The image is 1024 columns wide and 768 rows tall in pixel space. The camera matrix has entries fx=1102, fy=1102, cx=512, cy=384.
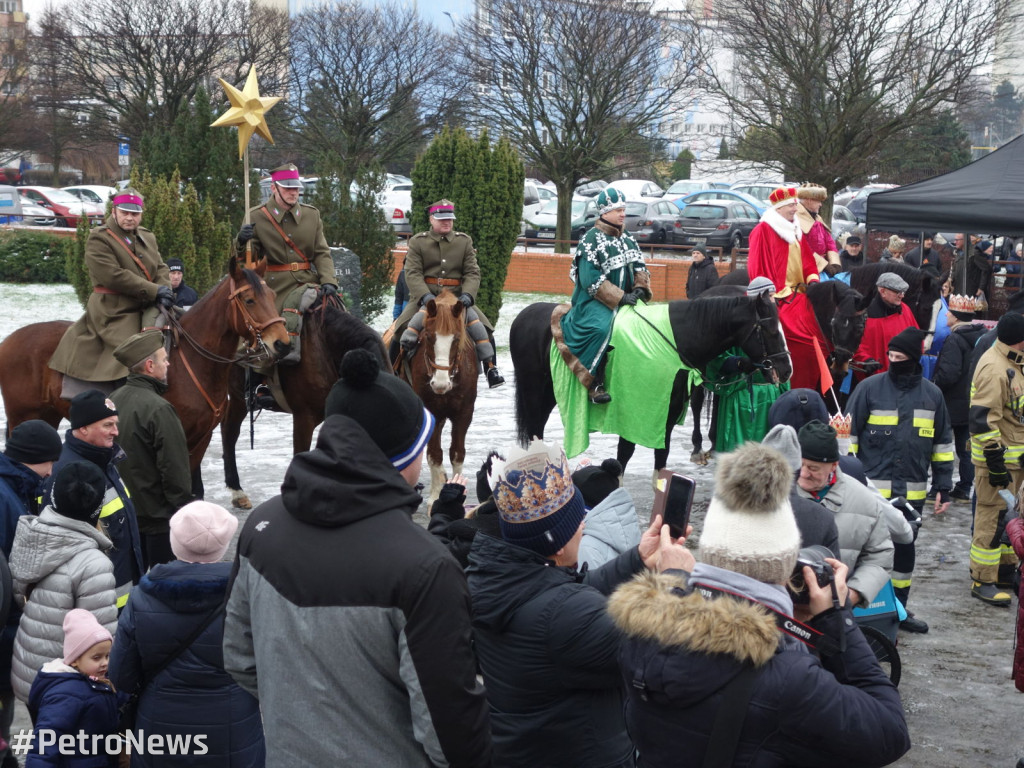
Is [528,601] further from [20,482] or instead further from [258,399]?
[258,399]

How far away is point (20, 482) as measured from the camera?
5.42 m

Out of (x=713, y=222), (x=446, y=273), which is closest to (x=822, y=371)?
(x=446, y=273)

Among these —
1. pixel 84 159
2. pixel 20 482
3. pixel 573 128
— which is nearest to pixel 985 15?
pixel 573 128

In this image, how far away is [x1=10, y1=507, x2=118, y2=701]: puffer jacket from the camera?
4.54 m

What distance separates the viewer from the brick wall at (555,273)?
23.8 meters

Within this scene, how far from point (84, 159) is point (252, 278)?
44750 mm

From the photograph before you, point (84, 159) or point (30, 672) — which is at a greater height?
point (84, 159)

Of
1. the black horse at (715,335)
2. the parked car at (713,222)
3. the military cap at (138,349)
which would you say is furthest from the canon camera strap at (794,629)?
the parked car at (713,222)

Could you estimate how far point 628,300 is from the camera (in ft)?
30.7

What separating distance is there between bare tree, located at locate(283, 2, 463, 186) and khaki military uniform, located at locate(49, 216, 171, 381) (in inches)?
860

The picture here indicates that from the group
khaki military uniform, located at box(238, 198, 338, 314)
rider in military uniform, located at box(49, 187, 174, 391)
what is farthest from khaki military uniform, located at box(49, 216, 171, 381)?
khaki military uniform, located at box(238, 198, 338, 314)

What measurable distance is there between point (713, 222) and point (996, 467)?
22537 mm

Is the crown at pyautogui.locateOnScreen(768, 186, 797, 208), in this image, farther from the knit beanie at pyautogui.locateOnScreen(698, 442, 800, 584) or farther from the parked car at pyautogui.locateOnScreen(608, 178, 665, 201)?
the parked car at pyautogui.locateOnScreen(608, 178, 665, 201)

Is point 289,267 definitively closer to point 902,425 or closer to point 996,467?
point 902,425
